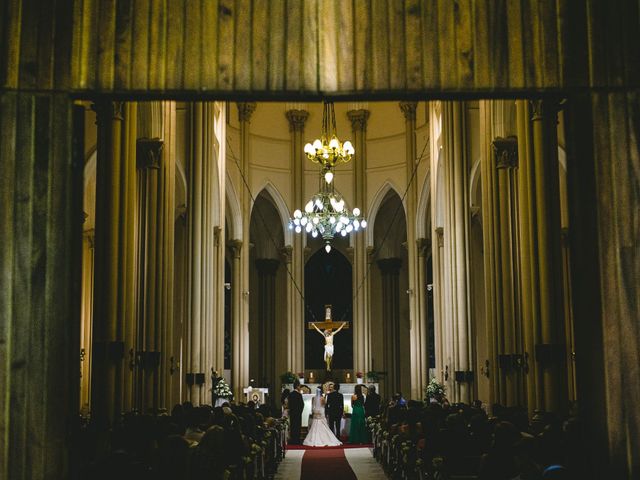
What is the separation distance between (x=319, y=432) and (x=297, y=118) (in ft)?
49.7

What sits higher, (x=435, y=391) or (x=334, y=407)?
(x=435, y=391)

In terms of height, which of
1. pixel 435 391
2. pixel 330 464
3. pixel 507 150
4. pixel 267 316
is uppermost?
pixel 507 150

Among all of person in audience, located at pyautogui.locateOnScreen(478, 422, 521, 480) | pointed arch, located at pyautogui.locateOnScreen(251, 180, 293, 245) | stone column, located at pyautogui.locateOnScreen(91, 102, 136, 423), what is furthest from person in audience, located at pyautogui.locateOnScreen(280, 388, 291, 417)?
person in audience, located at pyautogui.locateOnScreen(478, 422, 521, 480)

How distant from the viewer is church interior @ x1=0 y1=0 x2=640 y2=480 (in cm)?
602

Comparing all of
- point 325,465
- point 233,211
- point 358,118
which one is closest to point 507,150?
point 325,465

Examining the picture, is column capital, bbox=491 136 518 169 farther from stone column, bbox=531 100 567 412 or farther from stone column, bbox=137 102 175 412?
stone column, bbox=137 102 175 412

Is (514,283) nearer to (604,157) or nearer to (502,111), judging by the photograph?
(502,111)

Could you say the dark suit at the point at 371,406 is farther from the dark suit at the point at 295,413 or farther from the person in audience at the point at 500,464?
the person in audience at the point at 500,464

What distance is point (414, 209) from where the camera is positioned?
34719 mm

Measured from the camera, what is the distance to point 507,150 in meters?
18.9

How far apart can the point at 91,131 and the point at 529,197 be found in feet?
33.2

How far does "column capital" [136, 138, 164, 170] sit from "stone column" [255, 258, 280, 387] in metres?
19.5

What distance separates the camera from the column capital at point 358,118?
36.7 metres

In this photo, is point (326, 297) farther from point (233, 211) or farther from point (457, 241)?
point (457, 241)
